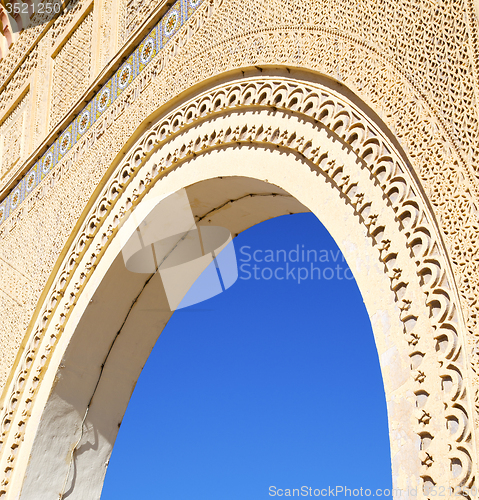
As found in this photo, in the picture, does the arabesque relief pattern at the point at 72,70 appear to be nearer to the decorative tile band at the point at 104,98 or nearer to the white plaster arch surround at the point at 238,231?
the decorative tile band at the point at 104,98

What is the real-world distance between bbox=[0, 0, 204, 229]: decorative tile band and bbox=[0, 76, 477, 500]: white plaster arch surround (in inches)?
13.3

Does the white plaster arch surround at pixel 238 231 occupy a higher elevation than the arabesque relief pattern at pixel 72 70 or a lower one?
lower

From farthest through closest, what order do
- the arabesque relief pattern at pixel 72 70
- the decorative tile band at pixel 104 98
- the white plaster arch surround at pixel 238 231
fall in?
the arabesque relief pattern at pixel 72 70, the decorative tile band at pixel 104 98, the white plaster arch surround at pixel 238 231

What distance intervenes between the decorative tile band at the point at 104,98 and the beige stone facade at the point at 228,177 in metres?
0.01

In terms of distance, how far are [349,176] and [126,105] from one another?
4.10 feet

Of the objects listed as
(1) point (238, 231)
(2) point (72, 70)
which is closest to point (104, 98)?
(2) point (72, 70)

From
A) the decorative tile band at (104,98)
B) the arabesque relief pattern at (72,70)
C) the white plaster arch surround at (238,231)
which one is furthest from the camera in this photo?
the arabesque relief pattern at (72,70)

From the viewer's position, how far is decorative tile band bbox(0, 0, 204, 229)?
2418 mm

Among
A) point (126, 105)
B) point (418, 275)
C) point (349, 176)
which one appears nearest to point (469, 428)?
point (418, 275)

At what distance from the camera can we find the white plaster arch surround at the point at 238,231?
1257 millimetres

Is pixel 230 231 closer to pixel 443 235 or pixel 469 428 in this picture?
pixel 443 235

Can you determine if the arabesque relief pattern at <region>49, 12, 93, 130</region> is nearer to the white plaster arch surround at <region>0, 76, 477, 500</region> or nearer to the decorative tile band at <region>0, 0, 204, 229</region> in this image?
the decorative tile band at <region>0, 0, 204, 229</region>

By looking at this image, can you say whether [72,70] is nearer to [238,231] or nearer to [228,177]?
[238,231]

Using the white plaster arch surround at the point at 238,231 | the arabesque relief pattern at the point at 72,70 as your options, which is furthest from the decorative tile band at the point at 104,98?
the white plaster arch surround at the point at 238,231
